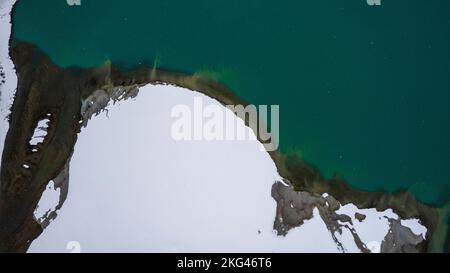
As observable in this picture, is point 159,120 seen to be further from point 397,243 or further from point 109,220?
point 397,243

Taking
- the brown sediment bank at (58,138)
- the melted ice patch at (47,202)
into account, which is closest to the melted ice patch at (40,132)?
the brown sediment bank at (58,138)

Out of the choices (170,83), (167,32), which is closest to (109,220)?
(170,83)

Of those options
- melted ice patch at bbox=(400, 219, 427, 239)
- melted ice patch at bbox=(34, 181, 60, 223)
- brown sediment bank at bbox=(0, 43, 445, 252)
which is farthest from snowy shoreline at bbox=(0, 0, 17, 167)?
melted ice patch at bbox=(400, 219, 427, 239)

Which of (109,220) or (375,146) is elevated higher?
(375,146)

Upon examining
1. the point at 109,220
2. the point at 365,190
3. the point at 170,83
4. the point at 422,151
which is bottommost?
the point at 109,220

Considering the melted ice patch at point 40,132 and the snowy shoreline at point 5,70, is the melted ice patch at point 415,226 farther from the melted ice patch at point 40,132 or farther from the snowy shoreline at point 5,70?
the snowy shoreline at point 5,70

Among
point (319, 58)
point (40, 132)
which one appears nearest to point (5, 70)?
point (40, 132)
